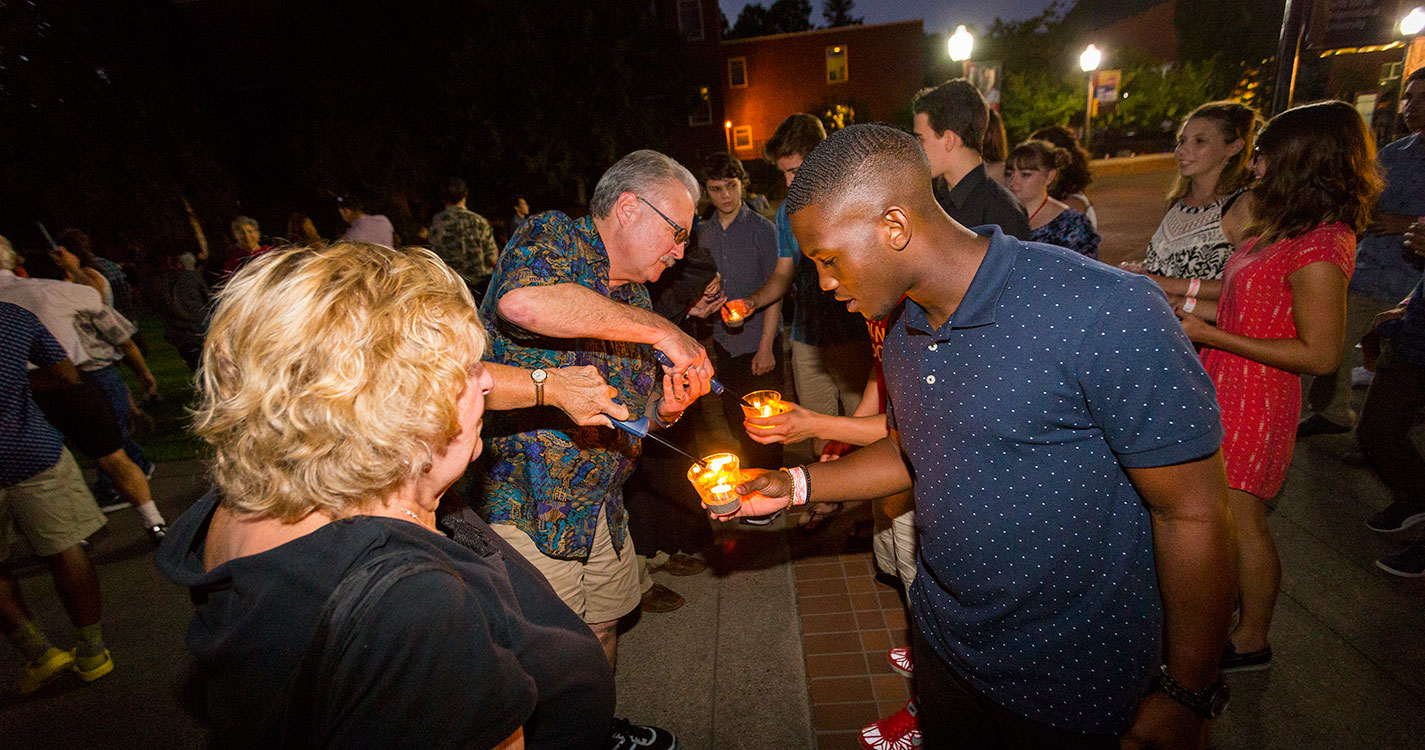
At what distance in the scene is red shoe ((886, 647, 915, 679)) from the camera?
3.28 meters

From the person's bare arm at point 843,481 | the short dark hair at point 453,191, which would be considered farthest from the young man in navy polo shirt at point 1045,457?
the short dark hair at point 453,191

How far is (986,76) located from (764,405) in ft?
44.3

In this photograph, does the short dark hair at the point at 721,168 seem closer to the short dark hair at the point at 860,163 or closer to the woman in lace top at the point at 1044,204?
the woman in lace top at the point at 1044,204

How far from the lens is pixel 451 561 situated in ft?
4.06

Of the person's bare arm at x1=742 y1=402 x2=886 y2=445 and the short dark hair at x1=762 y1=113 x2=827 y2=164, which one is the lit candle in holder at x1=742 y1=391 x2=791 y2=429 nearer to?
the person's bare arm at x1=742 y1=402 x2=886 y2=445

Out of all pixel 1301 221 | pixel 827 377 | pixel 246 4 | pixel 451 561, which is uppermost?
pixel 246 4

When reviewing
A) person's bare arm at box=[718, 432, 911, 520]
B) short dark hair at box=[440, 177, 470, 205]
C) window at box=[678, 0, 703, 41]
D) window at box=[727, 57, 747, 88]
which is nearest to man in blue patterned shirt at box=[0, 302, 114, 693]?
person's bare arm at box=[718, 432, 911, 520]

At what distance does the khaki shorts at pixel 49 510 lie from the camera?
3572 mm

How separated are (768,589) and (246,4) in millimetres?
46666

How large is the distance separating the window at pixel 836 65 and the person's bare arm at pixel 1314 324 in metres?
41.6

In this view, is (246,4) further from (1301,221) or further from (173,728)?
(1301,221)

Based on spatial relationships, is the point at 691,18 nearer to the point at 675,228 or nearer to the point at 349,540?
the point at 675,228

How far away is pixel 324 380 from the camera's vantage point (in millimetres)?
1184

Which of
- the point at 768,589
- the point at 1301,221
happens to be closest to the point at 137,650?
the point at 768,589
